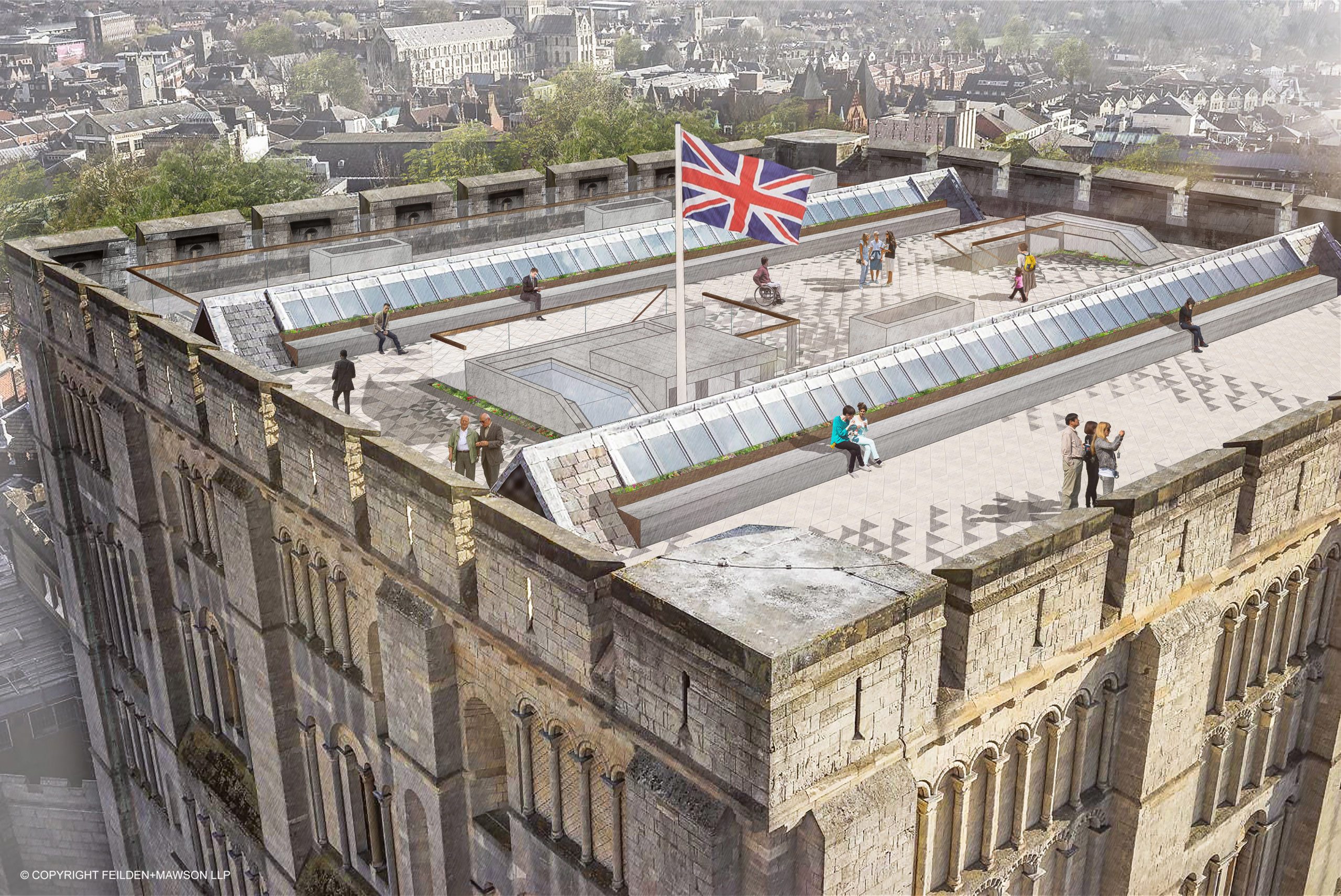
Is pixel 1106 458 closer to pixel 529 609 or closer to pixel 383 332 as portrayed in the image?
pixel 529 609

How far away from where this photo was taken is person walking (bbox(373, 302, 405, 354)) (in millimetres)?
34188

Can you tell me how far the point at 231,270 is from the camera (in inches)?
1497

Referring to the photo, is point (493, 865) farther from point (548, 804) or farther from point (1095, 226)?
point (1095, 226)

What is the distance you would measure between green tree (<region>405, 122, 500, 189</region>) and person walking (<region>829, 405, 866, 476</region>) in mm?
92788

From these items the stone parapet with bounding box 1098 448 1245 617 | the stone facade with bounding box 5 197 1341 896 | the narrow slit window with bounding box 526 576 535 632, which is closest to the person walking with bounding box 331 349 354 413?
the stone facade with bounding box 5 197 1341 896

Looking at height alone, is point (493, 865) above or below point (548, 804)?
below

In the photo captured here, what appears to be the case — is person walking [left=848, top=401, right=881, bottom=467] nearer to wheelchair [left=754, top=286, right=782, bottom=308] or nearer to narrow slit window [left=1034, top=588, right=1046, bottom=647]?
narrow slit window [left=1034, top=588, right=1046, bottom=647]

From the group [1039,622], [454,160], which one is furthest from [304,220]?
[454,160]

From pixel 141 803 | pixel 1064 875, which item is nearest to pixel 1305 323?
pixel 1064 875

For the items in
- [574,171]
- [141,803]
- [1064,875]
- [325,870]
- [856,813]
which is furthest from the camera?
[574,171]

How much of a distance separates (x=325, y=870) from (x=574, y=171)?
25.0 m

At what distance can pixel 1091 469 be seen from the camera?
24078 millimetres

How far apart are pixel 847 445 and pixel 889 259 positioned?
15206 mm

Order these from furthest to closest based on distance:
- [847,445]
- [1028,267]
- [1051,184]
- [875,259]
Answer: [1051,184] < [875,259] < [1028,267] < [847,445]
